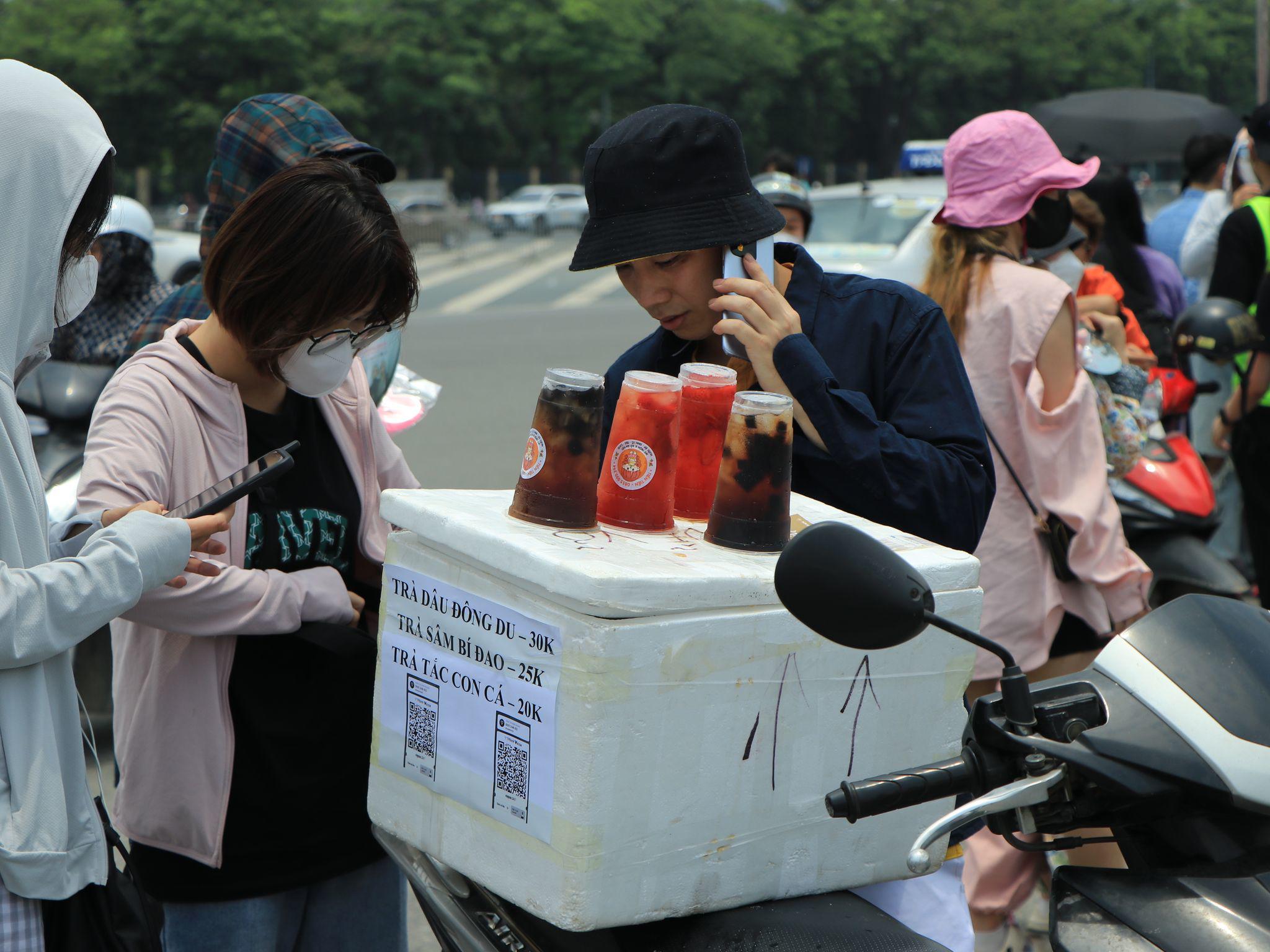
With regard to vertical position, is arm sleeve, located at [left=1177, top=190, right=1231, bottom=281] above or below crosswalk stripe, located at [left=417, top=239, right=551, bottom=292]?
above

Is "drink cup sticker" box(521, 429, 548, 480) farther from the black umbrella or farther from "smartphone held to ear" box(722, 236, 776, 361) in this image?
the black umbrella

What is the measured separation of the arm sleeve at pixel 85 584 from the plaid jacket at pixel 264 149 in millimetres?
1127

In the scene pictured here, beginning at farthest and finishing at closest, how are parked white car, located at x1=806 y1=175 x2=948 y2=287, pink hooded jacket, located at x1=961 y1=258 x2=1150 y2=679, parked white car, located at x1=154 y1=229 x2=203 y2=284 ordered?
parked white car, located at x1=154 y1=229 x2=203 y2=284, parked white car, located at x1=806 y1=175 x2=948 y2=287, pink hooded jacket, located at x1=961 y1=258 x2=1150 y2=679

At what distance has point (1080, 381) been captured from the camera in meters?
2.93

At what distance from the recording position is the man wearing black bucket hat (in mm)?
1842

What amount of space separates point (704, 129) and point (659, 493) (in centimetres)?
65

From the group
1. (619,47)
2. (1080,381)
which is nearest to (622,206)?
(1080,381)

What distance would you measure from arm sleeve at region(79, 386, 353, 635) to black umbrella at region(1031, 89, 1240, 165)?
39.1 ft

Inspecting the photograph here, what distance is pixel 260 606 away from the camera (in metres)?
1.90

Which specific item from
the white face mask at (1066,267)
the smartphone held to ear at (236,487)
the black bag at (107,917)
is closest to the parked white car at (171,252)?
the white face mask at (1066,267)

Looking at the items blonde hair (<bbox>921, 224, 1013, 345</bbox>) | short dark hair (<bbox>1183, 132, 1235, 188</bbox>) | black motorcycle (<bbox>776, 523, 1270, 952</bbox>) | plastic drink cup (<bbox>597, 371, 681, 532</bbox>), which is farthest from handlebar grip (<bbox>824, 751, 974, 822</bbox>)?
short dark hair (<bbox>1183, 132, 1235, 188</bbox>)

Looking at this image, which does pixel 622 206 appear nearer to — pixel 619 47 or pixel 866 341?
pixel 866 341

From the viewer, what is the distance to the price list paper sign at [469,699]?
1396 mm

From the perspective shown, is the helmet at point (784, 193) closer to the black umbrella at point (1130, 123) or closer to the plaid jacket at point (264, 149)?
the plaid jacket at point (264, 149)
